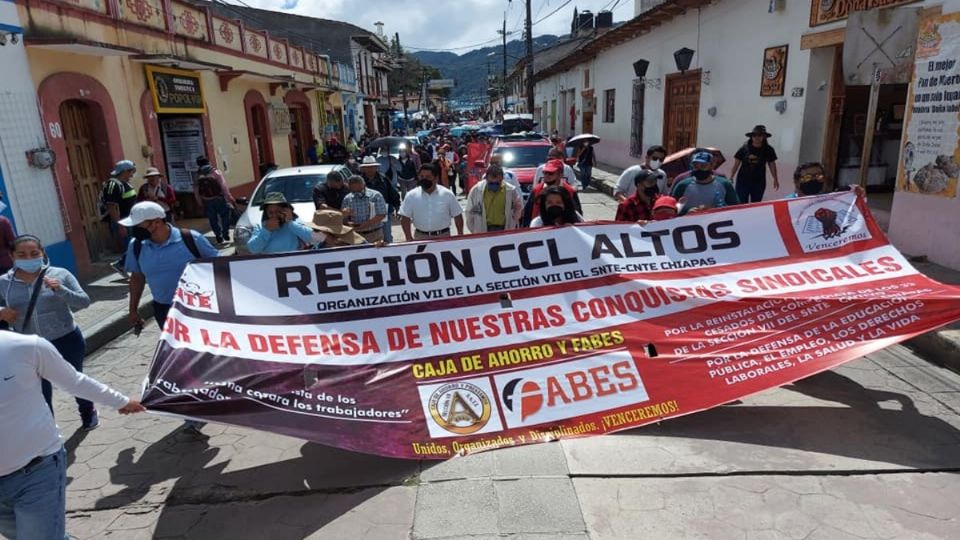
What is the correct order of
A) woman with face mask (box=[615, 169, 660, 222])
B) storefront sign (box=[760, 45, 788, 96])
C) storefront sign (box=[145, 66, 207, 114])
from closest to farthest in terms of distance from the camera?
1. woman with face mask (box=[615, 169, 660, 222])
2. storefront sign (box=[760, 45, 788, 96])
3. storefront sign (box=[145, 66, 207, 114])

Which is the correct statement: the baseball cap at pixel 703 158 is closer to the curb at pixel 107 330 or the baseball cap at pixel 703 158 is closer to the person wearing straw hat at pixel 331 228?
the person wearing straw hat at pixel 331 228

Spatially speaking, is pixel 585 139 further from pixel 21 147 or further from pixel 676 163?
pixel 21 147

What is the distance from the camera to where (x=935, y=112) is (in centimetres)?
696

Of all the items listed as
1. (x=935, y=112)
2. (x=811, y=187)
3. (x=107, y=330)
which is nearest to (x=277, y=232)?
(x=107, y=330)

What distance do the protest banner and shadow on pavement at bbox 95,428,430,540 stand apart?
13.6 inches

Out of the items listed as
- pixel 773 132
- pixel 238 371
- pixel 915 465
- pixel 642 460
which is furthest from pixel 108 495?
pixel 773 132

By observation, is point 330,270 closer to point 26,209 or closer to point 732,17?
point 26,209

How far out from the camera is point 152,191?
9.08m

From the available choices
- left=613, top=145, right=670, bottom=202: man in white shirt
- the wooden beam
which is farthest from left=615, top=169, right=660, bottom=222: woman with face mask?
the wooden beam

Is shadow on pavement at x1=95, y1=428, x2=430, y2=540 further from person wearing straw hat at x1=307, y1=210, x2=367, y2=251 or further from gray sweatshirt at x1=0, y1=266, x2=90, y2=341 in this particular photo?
person wearing straw hat at x1=307, y1=210, x2=367, y2=251

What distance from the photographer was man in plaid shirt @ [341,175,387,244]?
6.97 m

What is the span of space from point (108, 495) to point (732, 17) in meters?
13.5

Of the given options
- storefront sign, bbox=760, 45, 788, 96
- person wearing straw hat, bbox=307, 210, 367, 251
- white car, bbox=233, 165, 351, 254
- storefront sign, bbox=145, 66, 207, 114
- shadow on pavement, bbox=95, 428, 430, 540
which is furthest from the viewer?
storefront sign, bbox=145, 66, 207, 114

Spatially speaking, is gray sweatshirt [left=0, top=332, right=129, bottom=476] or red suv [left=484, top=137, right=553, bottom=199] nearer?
gray sweatshirt [left=0, top=332, right=129, bottom=476]
